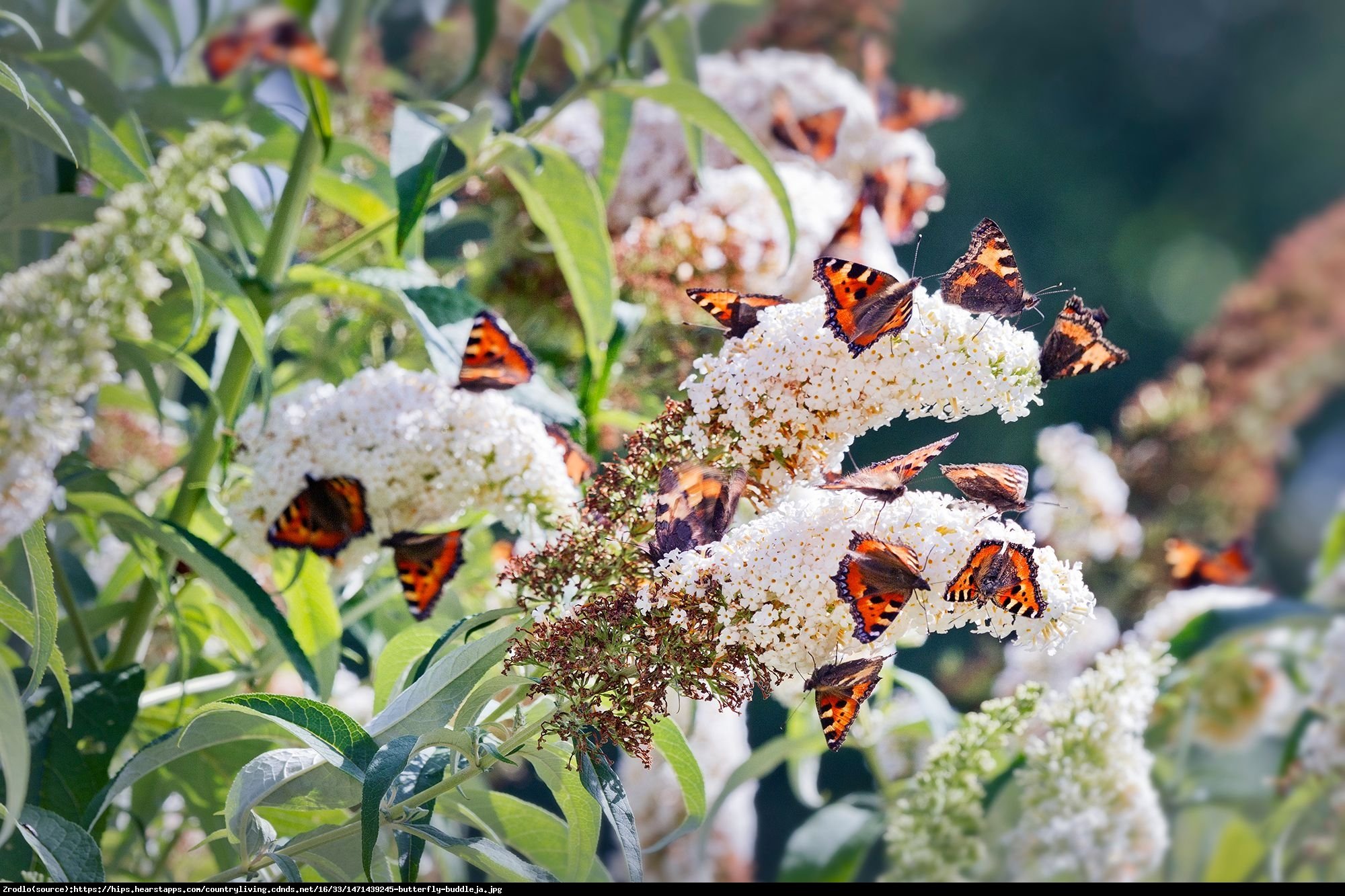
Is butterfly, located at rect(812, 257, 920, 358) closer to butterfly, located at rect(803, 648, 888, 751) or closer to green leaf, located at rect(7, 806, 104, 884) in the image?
butterfly, located at rect(803, 648, 888, 751)

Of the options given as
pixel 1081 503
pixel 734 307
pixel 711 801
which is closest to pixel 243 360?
pixel 734 307

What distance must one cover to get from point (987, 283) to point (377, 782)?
1.17 feet

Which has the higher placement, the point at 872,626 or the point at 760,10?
the point at 760,10

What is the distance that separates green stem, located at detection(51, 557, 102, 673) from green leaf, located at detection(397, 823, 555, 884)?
0.28 meters

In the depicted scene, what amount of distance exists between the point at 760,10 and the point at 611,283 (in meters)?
1.54

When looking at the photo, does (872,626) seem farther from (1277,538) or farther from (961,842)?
(1277,538)

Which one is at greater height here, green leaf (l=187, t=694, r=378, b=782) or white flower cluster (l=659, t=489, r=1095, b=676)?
white flower cluster (l=659, t=489, r=1095, b=676)

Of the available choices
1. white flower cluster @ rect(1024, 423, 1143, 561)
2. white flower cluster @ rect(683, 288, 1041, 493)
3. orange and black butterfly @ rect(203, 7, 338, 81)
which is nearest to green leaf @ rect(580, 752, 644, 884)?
white flower cluster @ rect(683, 288, 1041, 493)

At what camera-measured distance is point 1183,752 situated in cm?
105

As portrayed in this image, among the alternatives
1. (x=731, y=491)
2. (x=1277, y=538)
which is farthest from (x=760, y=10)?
(x=1277, y=538)

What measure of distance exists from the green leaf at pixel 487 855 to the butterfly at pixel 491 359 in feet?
0.84

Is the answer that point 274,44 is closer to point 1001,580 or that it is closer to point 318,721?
point 318,721

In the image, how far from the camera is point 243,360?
28.6 inches

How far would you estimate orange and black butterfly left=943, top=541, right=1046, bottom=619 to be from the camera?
471 mm
